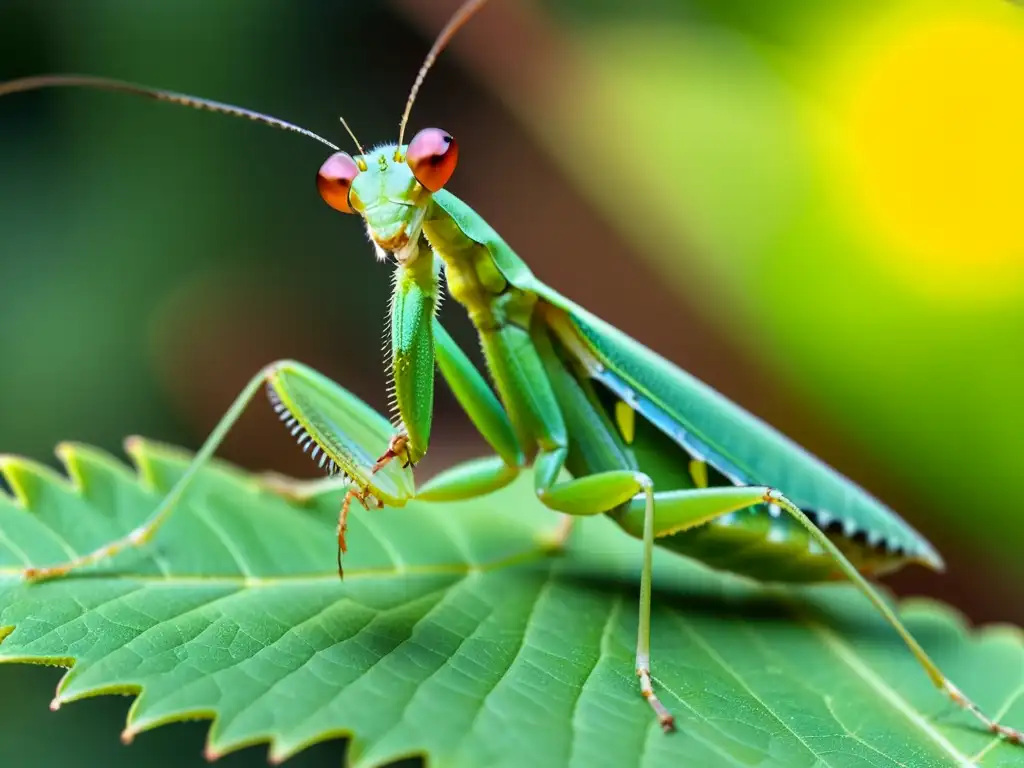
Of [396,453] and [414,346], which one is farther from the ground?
[414,346]

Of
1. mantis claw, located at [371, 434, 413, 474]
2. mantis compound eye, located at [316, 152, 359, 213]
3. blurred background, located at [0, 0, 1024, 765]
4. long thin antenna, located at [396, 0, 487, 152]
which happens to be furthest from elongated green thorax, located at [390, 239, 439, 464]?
blurred background, located at [0, 0, 1024, 765]

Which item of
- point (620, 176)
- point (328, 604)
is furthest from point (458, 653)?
point (620, 176)

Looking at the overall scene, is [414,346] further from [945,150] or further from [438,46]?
[945,150]

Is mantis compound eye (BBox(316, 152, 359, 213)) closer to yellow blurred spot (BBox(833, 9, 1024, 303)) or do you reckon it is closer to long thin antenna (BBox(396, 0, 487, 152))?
long thin antenna (BBox(396, 0, 487, 152))

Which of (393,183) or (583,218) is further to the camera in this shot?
(583,218)

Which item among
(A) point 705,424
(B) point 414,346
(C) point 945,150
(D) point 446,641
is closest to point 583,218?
(C) point 945,150

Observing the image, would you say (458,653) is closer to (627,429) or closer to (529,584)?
(529,584)

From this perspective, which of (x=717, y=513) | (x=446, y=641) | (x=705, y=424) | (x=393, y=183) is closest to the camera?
(x=446, y=641)
